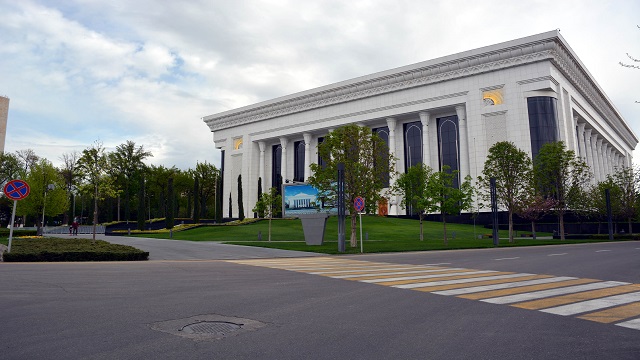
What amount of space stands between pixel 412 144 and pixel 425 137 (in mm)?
3793

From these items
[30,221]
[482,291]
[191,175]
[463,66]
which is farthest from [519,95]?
[30,221]

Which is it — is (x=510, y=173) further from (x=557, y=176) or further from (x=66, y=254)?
(x=66, y=254)

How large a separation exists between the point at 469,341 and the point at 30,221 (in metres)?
98.0

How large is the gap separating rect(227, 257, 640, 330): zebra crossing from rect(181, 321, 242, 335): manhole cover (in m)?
5.05

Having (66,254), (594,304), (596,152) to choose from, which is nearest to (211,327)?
(594,304)

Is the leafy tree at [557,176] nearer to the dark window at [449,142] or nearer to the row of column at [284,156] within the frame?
the dark window at [449,142]

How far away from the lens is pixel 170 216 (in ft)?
183

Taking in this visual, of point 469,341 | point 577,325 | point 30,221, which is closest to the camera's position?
point 469,341

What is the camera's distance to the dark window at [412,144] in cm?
6744

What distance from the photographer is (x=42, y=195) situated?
43.6m

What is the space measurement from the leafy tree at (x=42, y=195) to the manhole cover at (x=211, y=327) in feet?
145

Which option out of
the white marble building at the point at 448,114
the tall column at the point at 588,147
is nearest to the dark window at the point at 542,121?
the white marble building at the point at 448,114

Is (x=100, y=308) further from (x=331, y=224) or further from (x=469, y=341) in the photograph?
(x=331, y=224)

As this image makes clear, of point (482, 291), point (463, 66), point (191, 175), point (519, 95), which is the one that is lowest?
point (482, 291)
